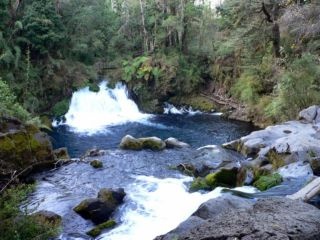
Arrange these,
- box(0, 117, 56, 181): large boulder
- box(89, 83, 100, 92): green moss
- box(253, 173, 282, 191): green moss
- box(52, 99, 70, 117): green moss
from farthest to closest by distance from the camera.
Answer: box(89, 83, 100, 92): green moss
box(52, 99, 70, 117): green moss
box(0, 117, 56, 181): large boulder
box(253, 173, 282, 191): green moss

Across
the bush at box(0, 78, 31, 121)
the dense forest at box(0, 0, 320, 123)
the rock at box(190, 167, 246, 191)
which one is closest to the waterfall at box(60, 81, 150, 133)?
the dense forest at box(0, 0, 320, 123)

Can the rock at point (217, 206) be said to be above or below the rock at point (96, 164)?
above

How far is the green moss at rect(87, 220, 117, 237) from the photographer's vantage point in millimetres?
9305

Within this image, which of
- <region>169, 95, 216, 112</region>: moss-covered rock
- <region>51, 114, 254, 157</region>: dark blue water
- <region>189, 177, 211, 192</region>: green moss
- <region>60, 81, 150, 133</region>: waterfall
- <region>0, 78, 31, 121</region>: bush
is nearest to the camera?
<region>189, 177, 211, 192</region>: green moss

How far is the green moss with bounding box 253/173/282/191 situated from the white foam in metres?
0.31

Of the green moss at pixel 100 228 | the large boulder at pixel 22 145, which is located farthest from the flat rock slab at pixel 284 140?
the large boulder at pixel 22 145

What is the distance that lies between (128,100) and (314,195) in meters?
20.7

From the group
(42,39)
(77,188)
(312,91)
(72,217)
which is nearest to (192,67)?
(42,39)

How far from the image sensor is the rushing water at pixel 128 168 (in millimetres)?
10016

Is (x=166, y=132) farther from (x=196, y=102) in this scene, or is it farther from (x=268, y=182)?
(x=268, y=182)

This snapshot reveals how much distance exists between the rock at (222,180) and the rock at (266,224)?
5963 mm

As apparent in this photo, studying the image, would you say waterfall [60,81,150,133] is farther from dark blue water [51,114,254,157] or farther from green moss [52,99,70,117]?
dark blue water [51,114,254,157]

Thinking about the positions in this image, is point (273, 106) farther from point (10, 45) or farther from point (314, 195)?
point (10, 45)

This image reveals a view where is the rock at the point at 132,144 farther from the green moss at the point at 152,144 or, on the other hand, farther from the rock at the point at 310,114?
the rock at the point at 310,114
